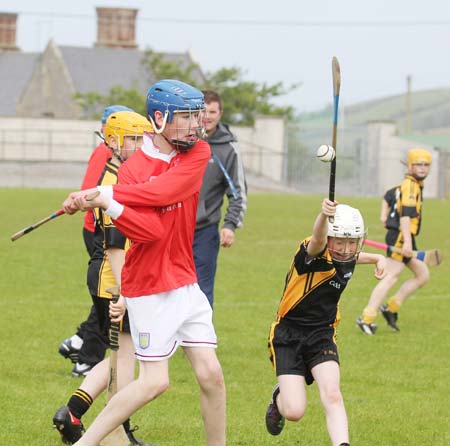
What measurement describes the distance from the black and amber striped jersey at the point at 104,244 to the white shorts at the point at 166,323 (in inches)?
31.2

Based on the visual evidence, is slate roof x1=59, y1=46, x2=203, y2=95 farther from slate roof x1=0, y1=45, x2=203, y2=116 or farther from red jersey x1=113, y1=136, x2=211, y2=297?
red jersey x1=113, y1=136, x2=211, y2=297

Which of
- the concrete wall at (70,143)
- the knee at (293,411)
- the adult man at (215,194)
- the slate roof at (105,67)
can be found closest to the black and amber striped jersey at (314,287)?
the knee at (293,411)

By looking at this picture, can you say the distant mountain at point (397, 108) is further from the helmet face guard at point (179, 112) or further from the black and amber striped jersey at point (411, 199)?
the helmet face guard at point (179, 112)

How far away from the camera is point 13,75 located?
7456cm

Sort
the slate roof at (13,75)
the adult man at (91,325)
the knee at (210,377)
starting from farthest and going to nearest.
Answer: the slate roof at (13,75) → the adult man at (91,325) → the knee at (210,377)

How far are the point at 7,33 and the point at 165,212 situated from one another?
74.9 meters

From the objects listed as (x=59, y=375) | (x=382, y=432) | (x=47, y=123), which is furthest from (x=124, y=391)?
(x=47, y=123)

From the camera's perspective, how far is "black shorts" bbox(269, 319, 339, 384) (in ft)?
22.5

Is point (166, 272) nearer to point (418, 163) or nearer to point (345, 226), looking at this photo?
point (345, 226)

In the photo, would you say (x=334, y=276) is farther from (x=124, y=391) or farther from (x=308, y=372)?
(x=124, y=391)

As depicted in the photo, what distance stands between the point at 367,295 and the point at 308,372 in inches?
318

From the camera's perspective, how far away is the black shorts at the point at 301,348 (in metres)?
6.85

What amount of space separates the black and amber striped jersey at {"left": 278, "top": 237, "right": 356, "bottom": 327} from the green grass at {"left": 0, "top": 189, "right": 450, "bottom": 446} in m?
0.94

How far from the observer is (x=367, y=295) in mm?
14961
